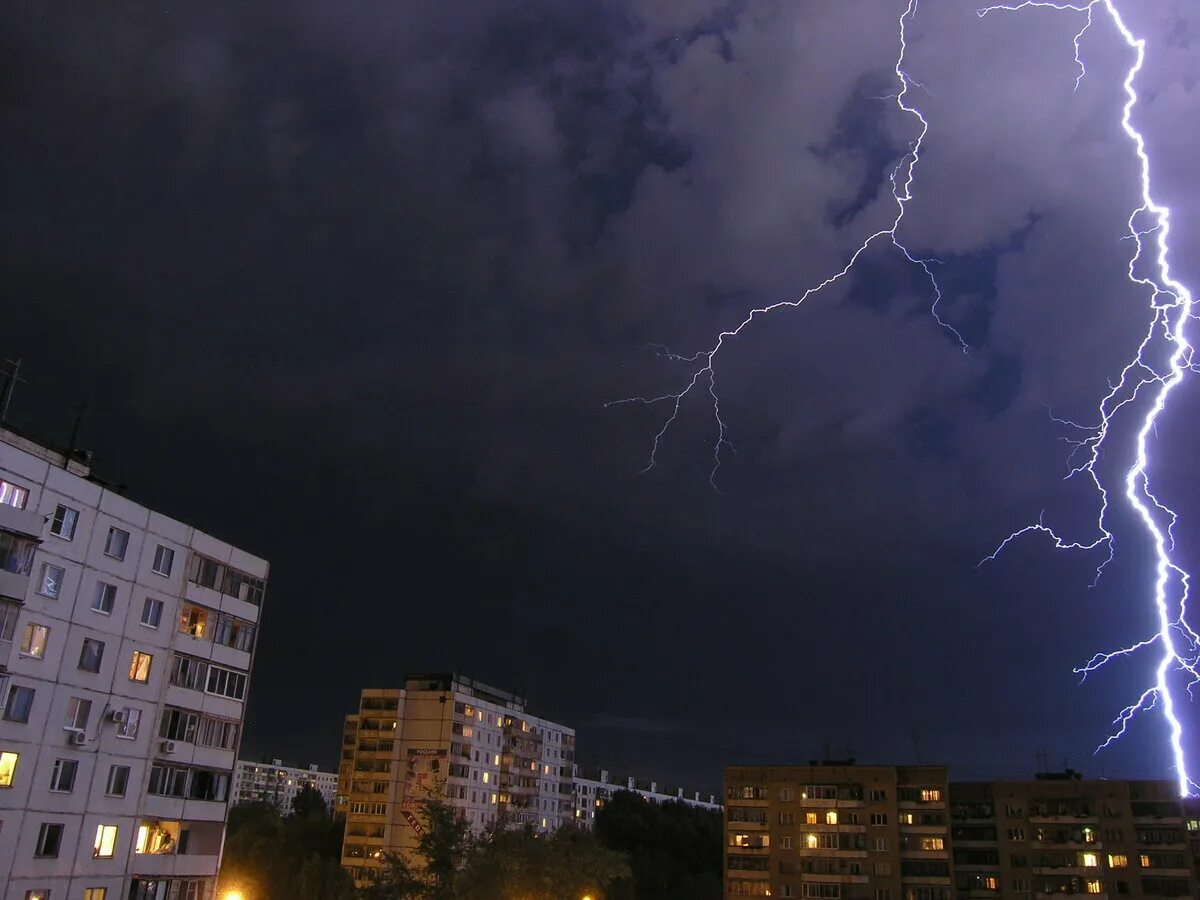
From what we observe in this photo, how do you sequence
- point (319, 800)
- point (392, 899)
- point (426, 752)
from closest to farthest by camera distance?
point (392, 899) < point (426, 752) < point (319, 800)

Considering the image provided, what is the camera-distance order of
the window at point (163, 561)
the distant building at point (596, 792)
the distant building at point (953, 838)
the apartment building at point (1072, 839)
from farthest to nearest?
the distant building at point (596, 792)
the distant building at point (953, 838)
the apartment building at point (1072, 839)
the window at point (163, 561)

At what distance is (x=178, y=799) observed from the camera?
30.7 metres

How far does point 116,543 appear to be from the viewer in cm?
2970

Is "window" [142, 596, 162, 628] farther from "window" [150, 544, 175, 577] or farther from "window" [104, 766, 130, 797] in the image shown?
"window" [104, 766, 130, 797]

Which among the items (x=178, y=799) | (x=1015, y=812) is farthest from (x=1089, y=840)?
(x=178, y=799)

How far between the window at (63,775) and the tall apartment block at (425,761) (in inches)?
1755

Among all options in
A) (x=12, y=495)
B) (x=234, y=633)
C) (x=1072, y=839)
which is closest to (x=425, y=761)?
(x=234, y=633)

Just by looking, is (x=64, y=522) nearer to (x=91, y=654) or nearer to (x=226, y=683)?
(x=91, y=654)

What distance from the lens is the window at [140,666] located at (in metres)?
Result: 29.8

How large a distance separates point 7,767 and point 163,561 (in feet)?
26.1

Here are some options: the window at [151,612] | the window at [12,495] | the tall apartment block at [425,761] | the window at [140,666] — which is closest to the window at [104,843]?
Result: the window at [140,666]

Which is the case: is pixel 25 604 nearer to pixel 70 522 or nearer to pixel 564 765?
pixel 70 522

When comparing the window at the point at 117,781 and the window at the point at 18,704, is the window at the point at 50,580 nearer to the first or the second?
the window at the point at 18,704

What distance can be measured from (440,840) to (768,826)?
3886 cm
